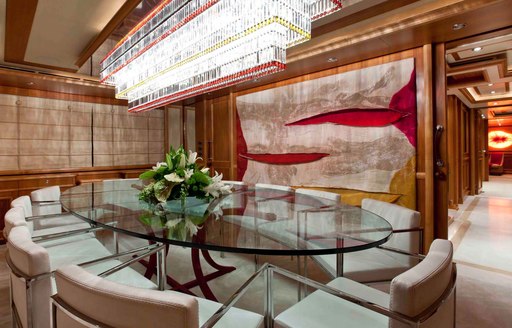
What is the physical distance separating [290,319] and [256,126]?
13.0 ft

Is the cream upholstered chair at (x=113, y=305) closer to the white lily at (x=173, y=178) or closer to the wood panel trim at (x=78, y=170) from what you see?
the white lily at (x=173, y=178)

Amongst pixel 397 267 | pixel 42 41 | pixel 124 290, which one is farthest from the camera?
pixel 42 41

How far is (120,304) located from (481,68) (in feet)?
18.1

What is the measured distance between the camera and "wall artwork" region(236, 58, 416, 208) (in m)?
3.27

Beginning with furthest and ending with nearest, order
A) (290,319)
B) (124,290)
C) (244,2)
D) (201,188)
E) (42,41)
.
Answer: (42,41) → (201,188) → (244,2) → (290,319) → (124,290)

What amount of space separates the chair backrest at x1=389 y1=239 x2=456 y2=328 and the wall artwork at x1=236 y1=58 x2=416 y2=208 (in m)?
2.39

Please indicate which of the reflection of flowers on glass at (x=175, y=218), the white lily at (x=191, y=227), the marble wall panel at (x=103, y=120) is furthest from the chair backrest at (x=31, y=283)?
the marble wall panel at (x=103, y=120)

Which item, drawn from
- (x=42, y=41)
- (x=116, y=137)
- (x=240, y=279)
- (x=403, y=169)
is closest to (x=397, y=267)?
(x=240, y=279)

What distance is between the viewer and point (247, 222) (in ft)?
5.94

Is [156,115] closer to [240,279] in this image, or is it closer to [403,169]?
[240,279]

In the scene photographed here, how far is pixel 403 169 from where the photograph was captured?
3.27 m

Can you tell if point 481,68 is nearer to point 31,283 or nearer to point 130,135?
point 31,283

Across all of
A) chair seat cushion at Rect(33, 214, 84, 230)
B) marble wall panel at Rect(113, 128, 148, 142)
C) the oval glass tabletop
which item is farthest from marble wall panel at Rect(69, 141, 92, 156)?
the oval glass tabletop

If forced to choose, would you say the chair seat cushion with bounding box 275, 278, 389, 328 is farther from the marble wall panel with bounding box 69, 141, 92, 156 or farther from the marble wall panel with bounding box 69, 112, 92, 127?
the marble wall panel with bounding box 69, 112, 92, 127
